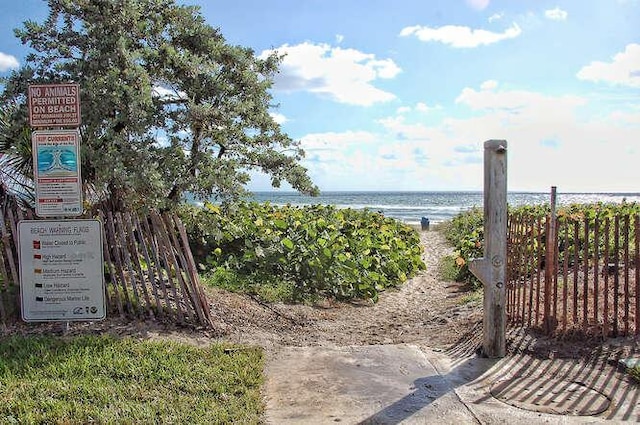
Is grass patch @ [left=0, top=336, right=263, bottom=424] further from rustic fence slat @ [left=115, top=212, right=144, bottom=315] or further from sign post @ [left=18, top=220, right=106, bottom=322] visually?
rustic fence slat @ [left=115, top=212, right=144, bottom=315]

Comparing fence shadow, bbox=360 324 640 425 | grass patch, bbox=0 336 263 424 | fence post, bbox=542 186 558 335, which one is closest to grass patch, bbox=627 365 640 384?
fence shadow, bbox=360 324 640 425

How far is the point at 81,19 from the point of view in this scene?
280 inches

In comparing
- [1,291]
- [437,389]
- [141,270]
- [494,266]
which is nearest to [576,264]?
[494,266]

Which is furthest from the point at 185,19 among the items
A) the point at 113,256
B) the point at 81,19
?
the point at 113,256

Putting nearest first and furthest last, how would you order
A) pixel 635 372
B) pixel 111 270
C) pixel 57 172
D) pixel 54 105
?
pixel 635 372 < pixel 54 105 < pixel 57 172 < pixel 111 270

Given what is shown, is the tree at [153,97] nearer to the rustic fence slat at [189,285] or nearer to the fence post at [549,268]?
the rustic fence slat at [189,285]

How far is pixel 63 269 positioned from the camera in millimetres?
5953

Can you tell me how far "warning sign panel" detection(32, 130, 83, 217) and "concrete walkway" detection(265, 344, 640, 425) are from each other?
271cm

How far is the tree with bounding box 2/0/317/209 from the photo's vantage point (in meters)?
6.46

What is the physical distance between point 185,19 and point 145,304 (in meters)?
3.89

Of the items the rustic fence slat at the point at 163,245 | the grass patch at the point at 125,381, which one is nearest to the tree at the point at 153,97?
the rustic fence slat at the point at 163,245

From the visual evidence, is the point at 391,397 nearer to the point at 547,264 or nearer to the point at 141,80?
the point at 547,264

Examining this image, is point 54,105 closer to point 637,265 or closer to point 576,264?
point 576,264

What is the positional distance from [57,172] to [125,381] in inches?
94.5
